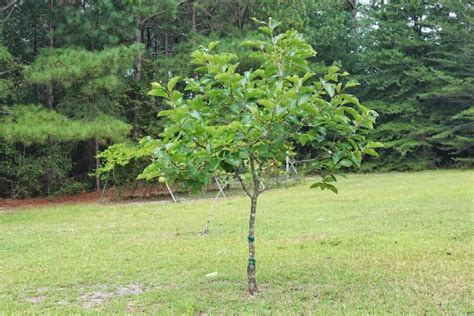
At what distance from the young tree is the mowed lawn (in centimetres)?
59

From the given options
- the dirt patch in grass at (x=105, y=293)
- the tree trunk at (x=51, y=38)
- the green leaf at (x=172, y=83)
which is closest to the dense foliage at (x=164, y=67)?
the tree trunk at (x=51, y=38)

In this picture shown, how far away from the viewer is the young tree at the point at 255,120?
2.81m

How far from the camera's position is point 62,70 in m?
10.8

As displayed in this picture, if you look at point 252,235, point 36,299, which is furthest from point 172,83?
point 36,299

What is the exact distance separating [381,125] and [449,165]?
10.3 feet

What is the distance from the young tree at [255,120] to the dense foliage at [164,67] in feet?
6.69

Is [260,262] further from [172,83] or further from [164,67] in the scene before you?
[164,67]

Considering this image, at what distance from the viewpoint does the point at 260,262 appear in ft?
15.0

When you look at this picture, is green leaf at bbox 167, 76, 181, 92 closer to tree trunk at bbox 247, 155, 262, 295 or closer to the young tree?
the young tree

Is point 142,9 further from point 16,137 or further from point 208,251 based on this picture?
point 208,251

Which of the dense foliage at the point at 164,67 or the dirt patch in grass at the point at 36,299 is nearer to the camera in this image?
the dirt patch in grass at the point at 36,299

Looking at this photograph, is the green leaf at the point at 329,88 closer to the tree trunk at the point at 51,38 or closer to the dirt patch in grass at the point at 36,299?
the dirt patch in grass at the point at 36,299

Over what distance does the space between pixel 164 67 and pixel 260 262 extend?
35.8ft

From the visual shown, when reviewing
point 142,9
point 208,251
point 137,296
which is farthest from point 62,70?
point 137,296
